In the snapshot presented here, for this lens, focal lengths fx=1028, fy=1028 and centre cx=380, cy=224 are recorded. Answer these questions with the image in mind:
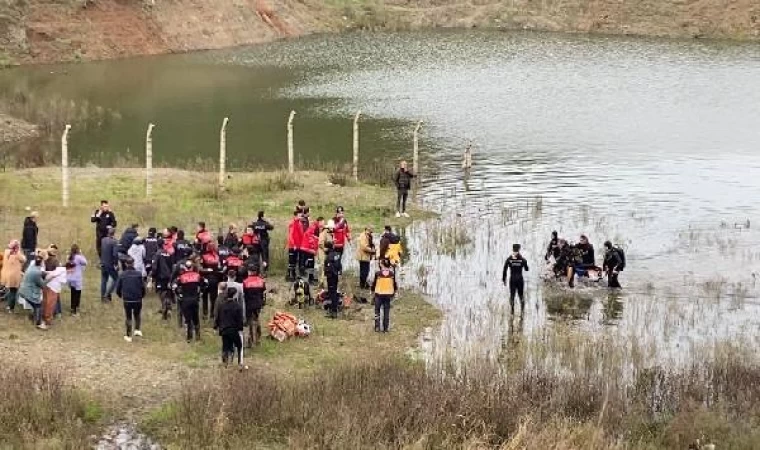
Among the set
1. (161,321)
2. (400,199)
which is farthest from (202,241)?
(400,199)

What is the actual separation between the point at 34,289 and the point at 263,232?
6.20 meters

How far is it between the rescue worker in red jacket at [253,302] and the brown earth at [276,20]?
60.2 metres

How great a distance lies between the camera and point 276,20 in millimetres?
100500

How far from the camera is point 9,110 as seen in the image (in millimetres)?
53344

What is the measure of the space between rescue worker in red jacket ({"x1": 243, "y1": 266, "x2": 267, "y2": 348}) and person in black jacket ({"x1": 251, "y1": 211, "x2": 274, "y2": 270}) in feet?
15.3

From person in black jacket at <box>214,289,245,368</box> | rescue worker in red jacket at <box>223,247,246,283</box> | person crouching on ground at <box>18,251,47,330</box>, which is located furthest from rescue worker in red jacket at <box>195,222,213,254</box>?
person crouching on ground at <box>18,251,47,330</box>

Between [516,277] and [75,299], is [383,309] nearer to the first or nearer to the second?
[516,277]

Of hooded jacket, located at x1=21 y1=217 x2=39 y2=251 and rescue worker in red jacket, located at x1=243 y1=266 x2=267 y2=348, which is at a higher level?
hooded jacket, located at x1=21 y1=217 x2=39 y2=251

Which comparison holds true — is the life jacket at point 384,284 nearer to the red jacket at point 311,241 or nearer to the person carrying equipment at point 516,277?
the person carrying equipment at point 516,277

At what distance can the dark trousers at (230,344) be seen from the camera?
1903cm

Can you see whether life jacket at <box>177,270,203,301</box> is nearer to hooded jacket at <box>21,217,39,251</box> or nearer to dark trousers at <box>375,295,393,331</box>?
dark trousers at <box>375,295,393,331</box>

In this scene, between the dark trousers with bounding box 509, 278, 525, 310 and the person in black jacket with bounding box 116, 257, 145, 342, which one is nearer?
the person in black jacket with bounding box 116, 257, 145, 342

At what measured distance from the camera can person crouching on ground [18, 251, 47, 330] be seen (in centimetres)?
2131

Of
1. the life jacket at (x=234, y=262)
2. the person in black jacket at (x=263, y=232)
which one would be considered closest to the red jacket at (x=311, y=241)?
the person in black jacket at (x=263, y=232)
